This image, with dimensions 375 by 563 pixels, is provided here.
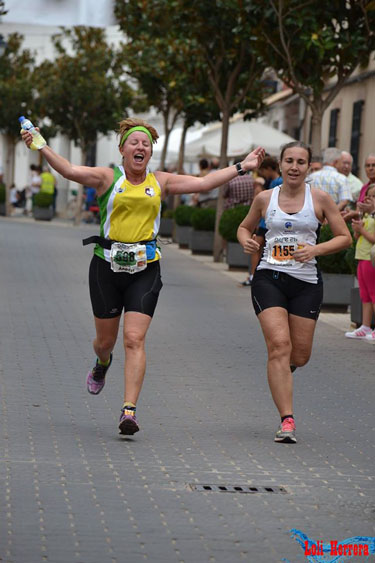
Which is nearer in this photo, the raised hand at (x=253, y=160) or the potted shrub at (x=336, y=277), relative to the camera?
the raised hand at (x=253, y=160)

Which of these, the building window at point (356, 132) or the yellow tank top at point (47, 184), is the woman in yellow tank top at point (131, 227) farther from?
the yellow tank top at point (47, 184)

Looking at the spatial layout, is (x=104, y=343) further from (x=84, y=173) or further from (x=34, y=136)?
(x=34, y=136)

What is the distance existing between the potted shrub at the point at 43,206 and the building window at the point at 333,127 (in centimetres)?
1259

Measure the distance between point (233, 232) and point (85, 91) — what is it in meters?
24.3

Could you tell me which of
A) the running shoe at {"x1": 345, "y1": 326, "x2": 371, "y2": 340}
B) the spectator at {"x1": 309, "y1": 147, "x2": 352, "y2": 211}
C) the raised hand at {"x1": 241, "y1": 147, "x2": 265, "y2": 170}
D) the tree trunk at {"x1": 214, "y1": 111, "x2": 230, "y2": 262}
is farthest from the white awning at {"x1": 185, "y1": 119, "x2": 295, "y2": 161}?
the raised hand at {"x1": 241, "y1": 147, "x2": 265, "y2": 170}

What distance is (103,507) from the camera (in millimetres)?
5945

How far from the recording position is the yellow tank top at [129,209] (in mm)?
7867

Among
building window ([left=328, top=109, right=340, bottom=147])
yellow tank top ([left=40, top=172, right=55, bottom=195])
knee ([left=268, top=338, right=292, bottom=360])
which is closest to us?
knee ([left=268, top=338, right=292, bottom=360])

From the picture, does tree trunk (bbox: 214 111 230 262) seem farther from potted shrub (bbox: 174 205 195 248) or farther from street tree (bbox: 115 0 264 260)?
potted shrub (bbox: 174 205 195 248)

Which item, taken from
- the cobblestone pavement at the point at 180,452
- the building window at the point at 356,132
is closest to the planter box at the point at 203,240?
the building window at the point at 356,132

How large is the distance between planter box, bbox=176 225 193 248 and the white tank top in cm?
2116

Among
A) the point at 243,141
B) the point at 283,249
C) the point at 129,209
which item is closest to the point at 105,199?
the point at 129,209

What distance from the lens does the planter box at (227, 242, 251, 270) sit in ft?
74.6

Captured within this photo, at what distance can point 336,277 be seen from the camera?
16031mm
